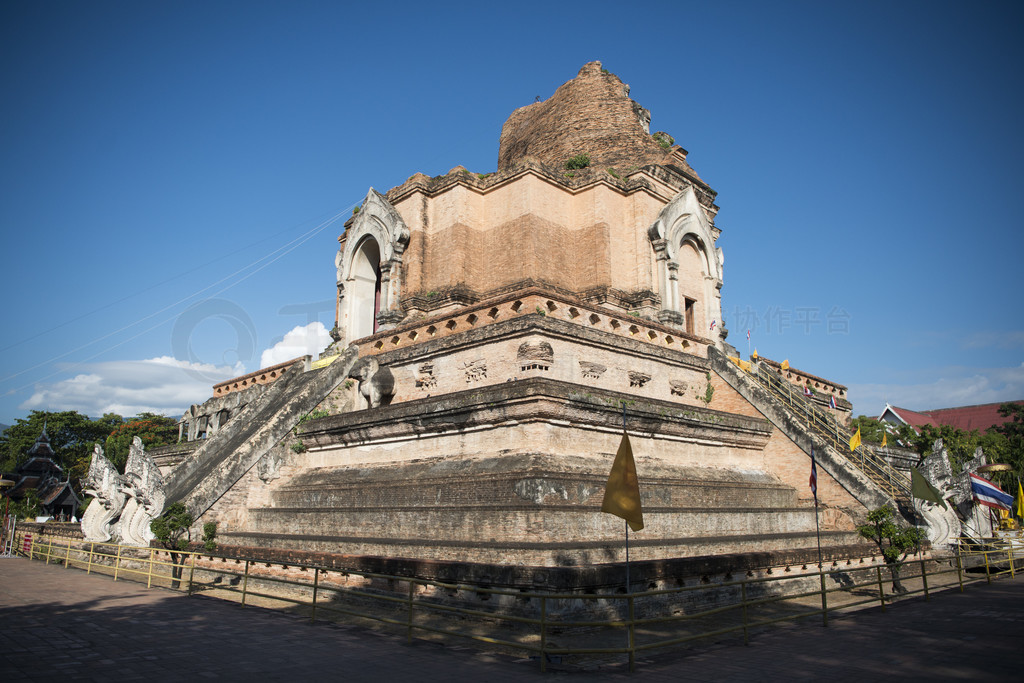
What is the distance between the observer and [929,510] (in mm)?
12320

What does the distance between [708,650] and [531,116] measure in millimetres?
18578

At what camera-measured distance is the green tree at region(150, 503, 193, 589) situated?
41.3 ft

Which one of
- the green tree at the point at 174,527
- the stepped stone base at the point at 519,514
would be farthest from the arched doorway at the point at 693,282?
the green tree at the point at 174,527

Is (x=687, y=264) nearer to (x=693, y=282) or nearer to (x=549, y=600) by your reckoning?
(x=693, y=282)

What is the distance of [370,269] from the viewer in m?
19.4

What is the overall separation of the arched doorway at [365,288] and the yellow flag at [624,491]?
1217 cm

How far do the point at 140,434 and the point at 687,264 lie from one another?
143 ft

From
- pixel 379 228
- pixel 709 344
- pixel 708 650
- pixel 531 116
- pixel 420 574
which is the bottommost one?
pixel 708 650

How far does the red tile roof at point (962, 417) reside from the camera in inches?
1784

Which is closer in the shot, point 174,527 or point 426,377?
point 174,527

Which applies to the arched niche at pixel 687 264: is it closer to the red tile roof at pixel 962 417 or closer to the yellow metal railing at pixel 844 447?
the yellow metal railing at pixel 844 447

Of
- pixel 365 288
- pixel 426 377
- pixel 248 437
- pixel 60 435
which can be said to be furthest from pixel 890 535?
pixel 60 435

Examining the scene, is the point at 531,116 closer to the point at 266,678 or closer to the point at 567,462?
the point at 567,462

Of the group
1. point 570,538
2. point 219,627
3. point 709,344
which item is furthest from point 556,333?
point 219,627
